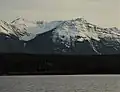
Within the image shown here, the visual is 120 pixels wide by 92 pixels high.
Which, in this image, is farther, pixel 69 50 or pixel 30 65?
pixel 69 50

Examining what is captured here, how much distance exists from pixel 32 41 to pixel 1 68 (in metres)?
63.9

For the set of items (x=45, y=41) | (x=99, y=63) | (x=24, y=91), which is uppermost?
(x=45, y=41)

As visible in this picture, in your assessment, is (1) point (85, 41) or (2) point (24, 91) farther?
(1) point (85, 41)

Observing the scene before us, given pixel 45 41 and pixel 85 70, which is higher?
pixel 45 41

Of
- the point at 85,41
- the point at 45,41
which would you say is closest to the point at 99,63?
the point at 45,41

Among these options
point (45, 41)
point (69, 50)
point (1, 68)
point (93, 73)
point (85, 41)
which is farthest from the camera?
point (85, 41)

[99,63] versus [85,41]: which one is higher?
[85,41]

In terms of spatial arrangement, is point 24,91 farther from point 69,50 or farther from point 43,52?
point 69,50

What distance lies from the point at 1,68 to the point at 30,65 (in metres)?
7.02

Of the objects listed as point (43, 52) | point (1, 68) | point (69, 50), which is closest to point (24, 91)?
point (1, 68)

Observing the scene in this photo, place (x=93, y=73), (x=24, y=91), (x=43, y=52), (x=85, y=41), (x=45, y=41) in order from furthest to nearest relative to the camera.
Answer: (x=85, y=41) < (x=45, y=41) < (x=43, y=52) < (x=93, y=73) < (x=24, y=91)

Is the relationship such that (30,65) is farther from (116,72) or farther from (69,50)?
(69,50)

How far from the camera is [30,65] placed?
10425cm

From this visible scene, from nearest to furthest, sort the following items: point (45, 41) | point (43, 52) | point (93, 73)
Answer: point (93, 73), point (43, 52), point (45, 41)
